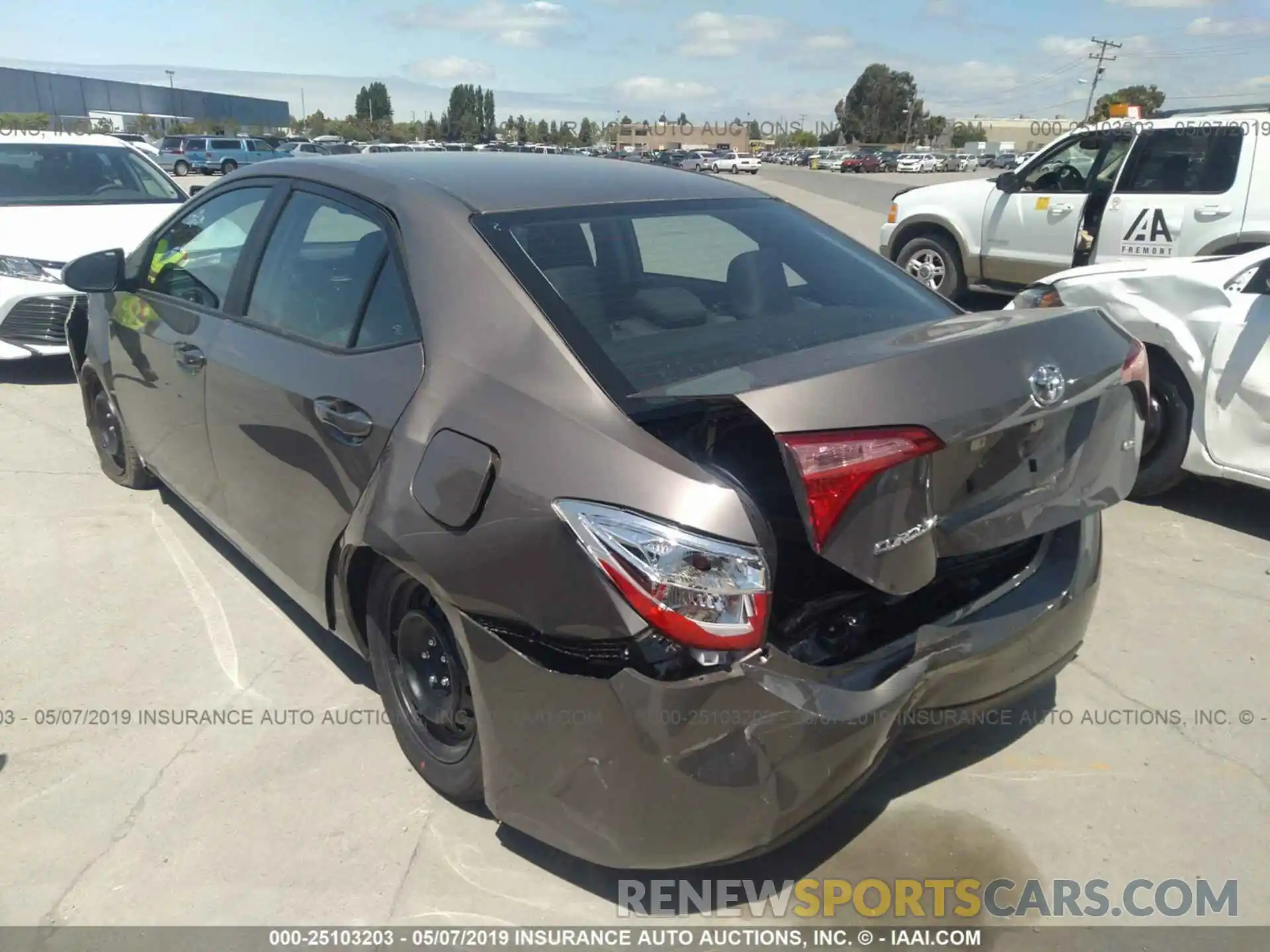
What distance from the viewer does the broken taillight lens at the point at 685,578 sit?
1.99m

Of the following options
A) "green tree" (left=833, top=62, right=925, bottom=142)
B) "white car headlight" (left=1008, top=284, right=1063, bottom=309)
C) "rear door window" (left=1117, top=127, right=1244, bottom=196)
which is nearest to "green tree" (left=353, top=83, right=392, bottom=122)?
"green tree" (left=833, top=62, right=925, bottom=142)

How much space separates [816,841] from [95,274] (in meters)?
3.65

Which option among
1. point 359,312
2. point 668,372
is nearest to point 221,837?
point 359,312

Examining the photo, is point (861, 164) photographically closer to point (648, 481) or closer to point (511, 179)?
point (511, 179)

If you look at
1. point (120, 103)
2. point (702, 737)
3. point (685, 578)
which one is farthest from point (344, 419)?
point (120, 103)

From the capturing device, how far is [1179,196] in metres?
7.73

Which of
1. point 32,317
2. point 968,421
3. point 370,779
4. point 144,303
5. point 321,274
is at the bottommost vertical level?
point 370,779

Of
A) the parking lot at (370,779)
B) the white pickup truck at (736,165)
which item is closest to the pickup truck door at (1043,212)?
the parking lot at (370,779)

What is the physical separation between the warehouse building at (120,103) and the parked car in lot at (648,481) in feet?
189

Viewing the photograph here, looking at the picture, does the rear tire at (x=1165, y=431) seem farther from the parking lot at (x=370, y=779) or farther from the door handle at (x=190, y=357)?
the door handle at (x=190, y=357)

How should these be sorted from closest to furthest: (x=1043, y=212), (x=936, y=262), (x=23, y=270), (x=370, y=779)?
1. (x=370, y=779)
2. (x=23, y=270)
3. (x=1043, y=212)
4. (x=936, y=262)

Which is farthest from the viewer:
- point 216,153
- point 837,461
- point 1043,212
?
point 216,153

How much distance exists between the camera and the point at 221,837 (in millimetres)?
2711

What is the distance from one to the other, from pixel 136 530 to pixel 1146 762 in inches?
168
